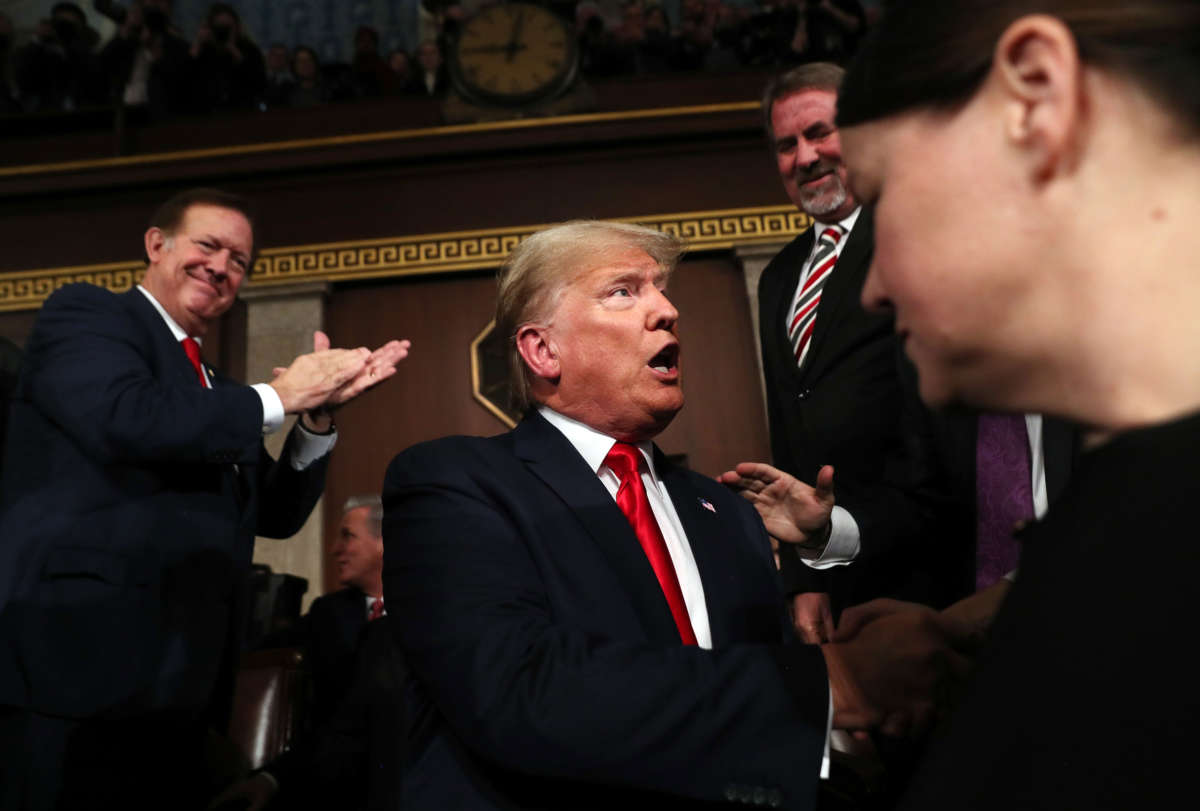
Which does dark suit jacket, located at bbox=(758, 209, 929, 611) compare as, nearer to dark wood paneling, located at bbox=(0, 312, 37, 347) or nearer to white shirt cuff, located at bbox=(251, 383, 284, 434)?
white shirt cuff, located at bbox=(251, 383, 284, 434)

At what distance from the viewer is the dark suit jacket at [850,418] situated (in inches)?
81.0

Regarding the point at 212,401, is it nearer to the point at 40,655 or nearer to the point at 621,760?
the point at 40,655

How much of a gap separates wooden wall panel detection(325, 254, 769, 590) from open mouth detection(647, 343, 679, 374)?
4.11 meters

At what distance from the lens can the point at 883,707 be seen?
3.37 ft

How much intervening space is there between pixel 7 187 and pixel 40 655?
553 cm

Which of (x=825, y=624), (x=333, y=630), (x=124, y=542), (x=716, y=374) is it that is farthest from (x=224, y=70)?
(x=825, y=624)

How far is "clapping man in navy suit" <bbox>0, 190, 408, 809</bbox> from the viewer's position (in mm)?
1985

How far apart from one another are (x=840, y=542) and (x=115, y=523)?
135 centimetres

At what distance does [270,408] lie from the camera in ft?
7.37

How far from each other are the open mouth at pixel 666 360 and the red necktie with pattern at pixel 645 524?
0.13 metres

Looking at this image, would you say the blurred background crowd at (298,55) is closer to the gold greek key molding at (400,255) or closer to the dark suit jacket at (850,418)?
the gold greek key molding at (400,255)

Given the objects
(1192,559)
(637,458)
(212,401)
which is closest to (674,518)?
(637,458)

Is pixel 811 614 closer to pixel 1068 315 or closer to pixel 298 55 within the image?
pixel 1068 315

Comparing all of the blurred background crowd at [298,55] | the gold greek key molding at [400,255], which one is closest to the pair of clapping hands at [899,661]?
the gold greek key molding at [400,255]
